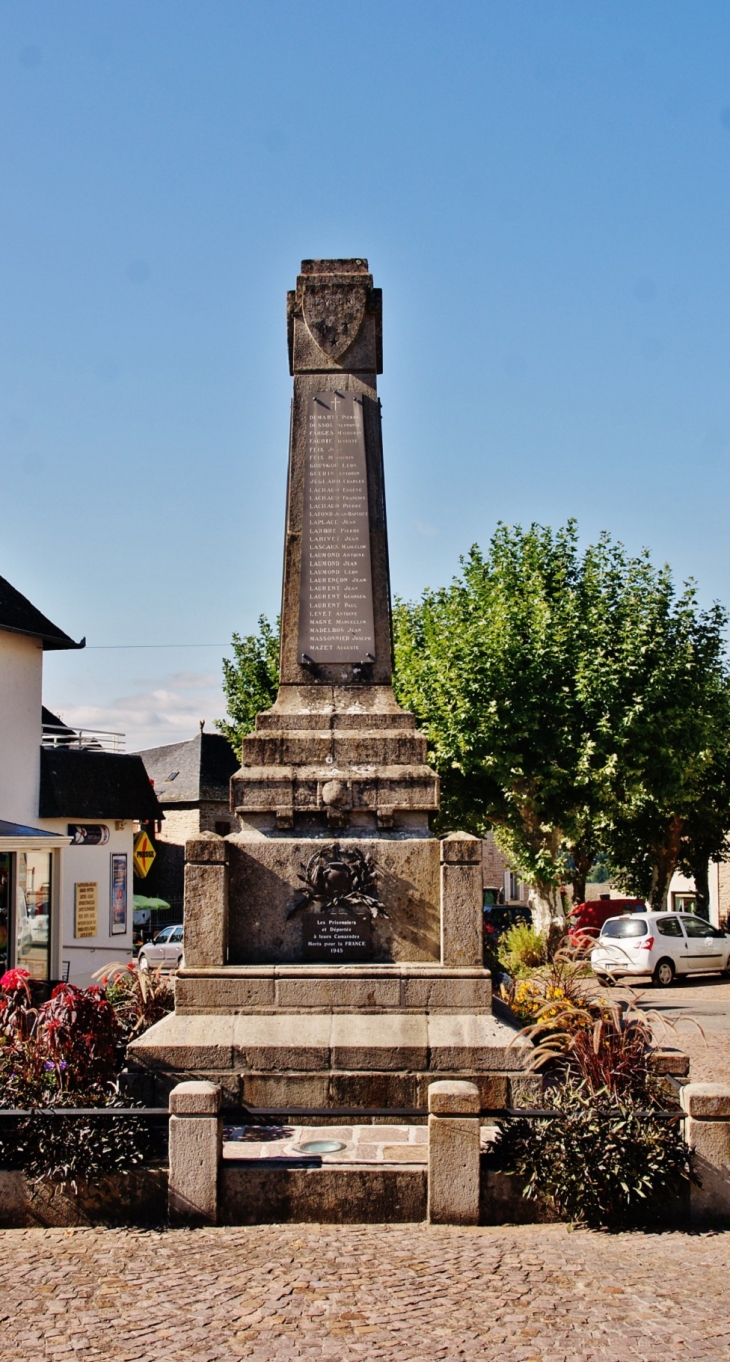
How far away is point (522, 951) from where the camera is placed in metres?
22.8

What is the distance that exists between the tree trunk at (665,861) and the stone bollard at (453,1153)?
103ft

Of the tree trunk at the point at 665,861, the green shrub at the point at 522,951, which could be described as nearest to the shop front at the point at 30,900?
the green shrub at the point at 522,951

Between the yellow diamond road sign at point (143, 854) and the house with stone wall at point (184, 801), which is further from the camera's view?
the house with stone wall at point (184, 801)

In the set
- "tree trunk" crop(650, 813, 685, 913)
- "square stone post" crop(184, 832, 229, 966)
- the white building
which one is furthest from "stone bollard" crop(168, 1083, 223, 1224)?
"tree trunk" crop(650, 813, 685, 913)

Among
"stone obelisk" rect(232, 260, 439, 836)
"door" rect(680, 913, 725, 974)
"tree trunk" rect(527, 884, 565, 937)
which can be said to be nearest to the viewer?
"stone obelisk" rect(232, 260, 439, 836)

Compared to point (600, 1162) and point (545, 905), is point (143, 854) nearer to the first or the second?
point (545, 905)

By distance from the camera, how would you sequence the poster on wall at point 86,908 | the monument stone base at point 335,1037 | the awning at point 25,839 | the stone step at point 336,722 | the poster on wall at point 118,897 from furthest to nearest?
1. the poster on wall at point 118,897
2. the poster on wall at point 86,908
3. the awning at point 25,839
4. the stone step at point 336,722
5. the monument stone base at point 335,1037

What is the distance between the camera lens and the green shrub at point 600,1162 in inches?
252

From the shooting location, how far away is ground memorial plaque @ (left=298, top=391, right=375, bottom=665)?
33.9 ft

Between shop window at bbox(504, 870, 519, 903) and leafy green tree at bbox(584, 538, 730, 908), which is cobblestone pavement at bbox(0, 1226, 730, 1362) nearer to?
leafy green tree at bbox(584, 538, 730, 908)

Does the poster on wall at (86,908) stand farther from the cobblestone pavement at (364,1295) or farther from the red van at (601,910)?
the cobblestone pavement at (364,1295)

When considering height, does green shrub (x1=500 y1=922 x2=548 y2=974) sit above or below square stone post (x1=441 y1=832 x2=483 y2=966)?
below

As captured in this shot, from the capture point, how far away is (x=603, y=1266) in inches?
227

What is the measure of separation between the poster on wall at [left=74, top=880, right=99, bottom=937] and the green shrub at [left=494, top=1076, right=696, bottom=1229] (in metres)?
18.3
